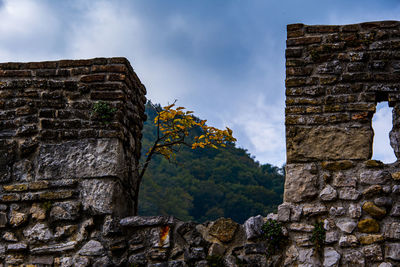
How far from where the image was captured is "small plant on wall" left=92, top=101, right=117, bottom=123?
12.3 ft

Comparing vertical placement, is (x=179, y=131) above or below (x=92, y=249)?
above

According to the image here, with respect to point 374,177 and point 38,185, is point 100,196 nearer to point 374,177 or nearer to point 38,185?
point 38,185

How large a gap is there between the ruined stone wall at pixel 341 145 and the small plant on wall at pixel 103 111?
1431mm

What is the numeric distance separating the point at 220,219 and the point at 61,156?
4.52 feet

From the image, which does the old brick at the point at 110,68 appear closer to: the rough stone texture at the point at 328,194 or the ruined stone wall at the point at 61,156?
the ruined stone wall at the point at 61,156

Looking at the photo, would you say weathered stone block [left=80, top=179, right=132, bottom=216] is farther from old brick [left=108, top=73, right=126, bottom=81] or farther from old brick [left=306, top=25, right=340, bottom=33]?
old brick [left=306, top=25, right=340, bottom=33]

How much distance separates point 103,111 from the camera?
3768 millimetres

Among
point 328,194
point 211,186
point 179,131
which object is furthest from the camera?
point 211,186

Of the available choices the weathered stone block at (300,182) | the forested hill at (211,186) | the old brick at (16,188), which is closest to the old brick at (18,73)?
the old brick at (16,188)

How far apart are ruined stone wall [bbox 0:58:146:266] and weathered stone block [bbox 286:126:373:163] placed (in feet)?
4.56

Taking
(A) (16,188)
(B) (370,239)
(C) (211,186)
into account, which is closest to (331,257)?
Answer: (B) (370,239)

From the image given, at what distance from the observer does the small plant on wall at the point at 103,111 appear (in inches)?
148

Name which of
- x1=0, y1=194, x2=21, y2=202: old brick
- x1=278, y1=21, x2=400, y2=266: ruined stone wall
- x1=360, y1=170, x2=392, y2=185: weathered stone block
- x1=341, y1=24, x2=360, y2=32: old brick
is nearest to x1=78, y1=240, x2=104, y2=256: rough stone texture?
x1=0, y1=194, x2=21, y2=202: old brick

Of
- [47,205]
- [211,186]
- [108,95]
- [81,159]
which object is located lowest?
[47,205]
